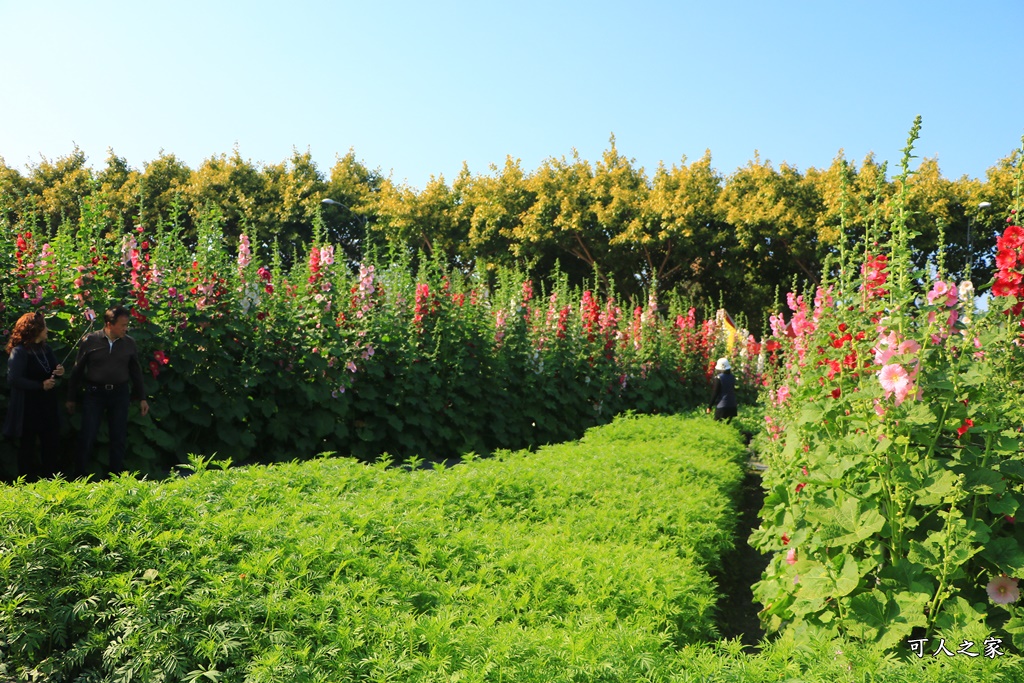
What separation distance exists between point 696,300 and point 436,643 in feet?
109

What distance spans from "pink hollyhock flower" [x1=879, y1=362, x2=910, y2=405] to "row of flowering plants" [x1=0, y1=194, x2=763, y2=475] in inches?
243

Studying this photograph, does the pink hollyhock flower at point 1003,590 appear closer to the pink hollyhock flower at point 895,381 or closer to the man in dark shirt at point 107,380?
the pink hollyhock flower at point 895,381

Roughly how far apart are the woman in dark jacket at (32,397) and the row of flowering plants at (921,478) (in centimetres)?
588

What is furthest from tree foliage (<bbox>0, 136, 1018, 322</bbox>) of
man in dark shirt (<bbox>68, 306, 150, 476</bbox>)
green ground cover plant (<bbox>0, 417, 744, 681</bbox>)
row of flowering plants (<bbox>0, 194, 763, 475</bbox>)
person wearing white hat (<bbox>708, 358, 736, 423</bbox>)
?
green ground cover plant (<bbox>0, 417, 744, 681</bbox>)

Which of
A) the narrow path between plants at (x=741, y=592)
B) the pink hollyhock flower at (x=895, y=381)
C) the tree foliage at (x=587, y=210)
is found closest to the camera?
the pink hollyhock flower at (x=895, y=381)

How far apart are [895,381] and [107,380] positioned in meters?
6.04

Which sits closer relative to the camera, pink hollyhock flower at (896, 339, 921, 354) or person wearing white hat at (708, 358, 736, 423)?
pink hollyhock flower at (896, 339, 921, 354)

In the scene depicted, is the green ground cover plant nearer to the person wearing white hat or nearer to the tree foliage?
the person wearing white hat

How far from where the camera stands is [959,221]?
2664 cm

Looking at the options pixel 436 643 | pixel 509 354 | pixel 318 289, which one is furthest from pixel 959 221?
pixel 436 643

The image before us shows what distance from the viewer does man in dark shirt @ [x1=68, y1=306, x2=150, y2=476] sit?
666 cm

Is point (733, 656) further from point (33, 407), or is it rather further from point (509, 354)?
point (509, 354)

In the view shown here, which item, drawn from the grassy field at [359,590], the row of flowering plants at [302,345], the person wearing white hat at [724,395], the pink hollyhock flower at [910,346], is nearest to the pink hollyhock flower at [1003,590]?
the grassy field at [359,590]

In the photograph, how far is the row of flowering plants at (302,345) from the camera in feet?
23.7
